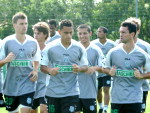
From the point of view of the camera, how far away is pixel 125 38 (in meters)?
8.70

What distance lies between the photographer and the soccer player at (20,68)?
9.57 m

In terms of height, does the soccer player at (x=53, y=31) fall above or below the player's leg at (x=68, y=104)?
above

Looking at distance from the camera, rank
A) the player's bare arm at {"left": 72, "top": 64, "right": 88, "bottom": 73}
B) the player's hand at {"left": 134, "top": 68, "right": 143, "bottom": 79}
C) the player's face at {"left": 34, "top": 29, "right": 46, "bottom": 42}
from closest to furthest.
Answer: the player's hand at {"left": 134, "top": 68, "right": 143, "bottom": 79} → the player's bare arm at {"left": 72, "top": 64, "right": 88, "bottom": 73} → the player's face at {"left": 34, "top": 29, "right": 46, "bottom": 42}

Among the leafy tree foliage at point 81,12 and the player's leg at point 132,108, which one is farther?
the leafy tree foliage at point 81,12

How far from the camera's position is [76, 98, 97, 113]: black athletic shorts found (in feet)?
35.3

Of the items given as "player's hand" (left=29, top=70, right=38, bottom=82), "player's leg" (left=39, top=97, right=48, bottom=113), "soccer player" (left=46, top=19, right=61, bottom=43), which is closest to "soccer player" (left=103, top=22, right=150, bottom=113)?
"player's hand" (left=29, top=70, right=38, bottom=82)

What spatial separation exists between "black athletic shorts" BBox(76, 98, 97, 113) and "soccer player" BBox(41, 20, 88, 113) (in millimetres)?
1608

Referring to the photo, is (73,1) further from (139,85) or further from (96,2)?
(139,85)

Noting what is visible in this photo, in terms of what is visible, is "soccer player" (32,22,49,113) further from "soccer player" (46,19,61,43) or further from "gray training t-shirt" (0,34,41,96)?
"soccer player" (46,19,61,43)

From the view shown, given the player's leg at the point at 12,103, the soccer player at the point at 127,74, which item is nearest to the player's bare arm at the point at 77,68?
the soccer player at the point at 127,74

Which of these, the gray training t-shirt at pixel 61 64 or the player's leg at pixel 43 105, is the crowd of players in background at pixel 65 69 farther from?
the player's leg at pixel 43 105

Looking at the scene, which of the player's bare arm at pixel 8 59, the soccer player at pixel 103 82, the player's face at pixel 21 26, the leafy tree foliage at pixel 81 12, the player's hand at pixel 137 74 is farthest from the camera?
the leafy tree foliage at pixel 81 12

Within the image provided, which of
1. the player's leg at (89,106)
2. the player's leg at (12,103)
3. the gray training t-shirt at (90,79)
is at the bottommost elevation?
the player's leg at (89,106)

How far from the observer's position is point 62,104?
912 centimetres
